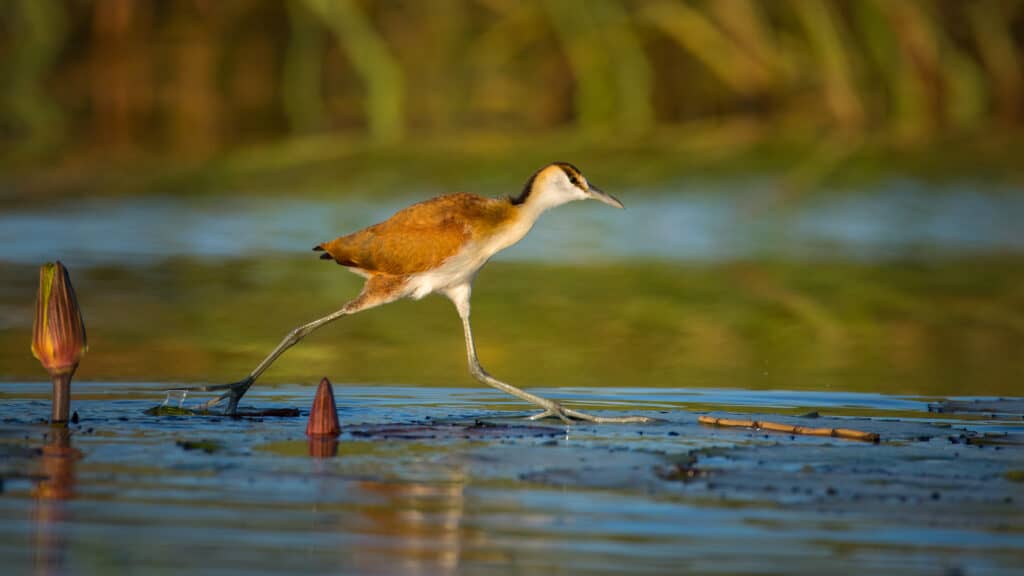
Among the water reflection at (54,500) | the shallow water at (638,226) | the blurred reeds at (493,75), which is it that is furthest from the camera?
the blurred reeds at (493,75)

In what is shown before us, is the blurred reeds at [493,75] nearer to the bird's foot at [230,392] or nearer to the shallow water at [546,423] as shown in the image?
the shallow water at [546,423]

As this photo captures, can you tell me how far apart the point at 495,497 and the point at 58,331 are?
100.0 inches

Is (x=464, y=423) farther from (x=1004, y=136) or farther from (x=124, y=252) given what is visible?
(x=1004, y=136)

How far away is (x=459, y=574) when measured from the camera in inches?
244

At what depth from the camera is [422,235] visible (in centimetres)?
955

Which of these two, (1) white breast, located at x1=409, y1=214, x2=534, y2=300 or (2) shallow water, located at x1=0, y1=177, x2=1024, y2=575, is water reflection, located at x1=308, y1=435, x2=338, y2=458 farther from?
(1) white breast, located at x1=409, y1=214, x2=534, y2=300

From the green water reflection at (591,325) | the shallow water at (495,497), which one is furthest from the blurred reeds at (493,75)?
the shallow water at (495,497)

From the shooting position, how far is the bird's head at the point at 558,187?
9.55 metres

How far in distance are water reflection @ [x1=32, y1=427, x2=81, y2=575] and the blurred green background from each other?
2.93 meters

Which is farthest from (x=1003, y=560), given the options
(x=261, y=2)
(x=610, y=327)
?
(x=261, y=2)

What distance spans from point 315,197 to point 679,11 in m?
9.23

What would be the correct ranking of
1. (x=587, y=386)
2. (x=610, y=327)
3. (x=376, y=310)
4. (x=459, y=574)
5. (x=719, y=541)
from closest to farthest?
(x=459, y=574) → (x=719, y=541) → (x=587, y=386) → (x=610, y=327) → (x=376, y=310)

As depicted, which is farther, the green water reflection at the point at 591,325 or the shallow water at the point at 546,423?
the green water reflection at the point at 591,325

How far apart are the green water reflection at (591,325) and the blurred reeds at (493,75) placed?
9081 mm
